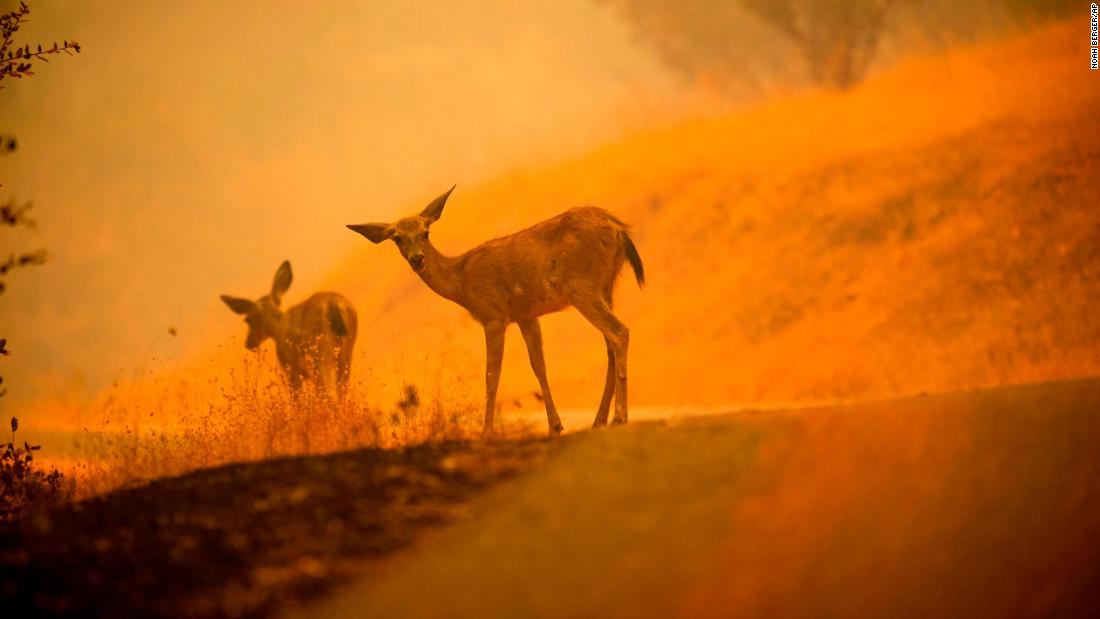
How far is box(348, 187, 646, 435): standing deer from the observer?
730cm

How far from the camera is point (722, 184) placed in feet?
55.9

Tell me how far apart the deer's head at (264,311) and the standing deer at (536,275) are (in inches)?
142

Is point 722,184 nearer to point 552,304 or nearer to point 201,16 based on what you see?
point 201,16

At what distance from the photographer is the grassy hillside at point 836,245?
1292cm

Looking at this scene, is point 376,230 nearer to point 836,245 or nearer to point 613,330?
point 613,330

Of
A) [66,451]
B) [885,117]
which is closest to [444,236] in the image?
[885,117]

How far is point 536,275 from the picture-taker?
24.3 feet

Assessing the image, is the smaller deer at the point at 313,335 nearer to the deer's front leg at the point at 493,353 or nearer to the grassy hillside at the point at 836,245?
the grassy hillside at the point at 836,245

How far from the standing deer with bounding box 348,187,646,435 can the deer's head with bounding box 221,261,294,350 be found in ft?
11.8

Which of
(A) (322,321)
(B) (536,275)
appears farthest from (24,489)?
(B) (536,275)

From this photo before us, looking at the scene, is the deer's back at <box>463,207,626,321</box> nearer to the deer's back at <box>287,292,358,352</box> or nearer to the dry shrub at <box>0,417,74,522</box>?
the deer's back at <box>287,292,358,352</box>

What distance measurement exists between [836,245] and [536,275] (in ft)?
28.9

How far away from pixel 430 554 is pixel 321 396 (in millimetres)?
3695

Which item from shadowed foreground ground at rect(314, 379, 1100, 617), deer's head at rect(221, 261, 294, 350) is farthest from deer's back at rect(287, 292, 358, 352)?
shadowed foreground ground at rect(314, 379, 1100, 617)
